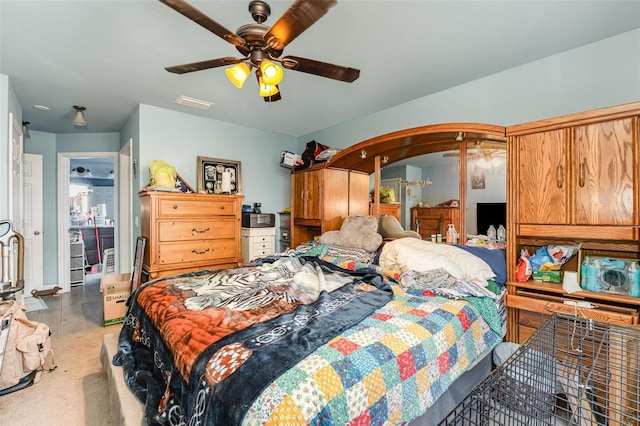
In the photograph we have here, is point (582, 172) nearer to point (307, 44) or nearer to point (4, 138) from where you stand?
point (307, 44)

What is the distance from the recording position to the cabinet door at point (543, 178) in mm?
1988

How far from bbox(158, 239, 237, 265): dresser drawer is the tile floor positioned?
46.0 inches

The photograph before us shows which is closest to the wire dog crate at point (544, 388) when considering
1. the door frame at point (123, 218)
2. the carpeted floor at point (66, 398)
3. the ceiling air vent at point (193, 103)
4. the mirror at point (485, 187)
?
the mirror at point (485, 187)

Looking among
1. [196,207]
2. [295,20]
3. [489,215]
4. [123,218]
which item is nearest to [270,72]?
[295,20]

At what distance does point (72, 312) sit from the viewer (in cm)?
382

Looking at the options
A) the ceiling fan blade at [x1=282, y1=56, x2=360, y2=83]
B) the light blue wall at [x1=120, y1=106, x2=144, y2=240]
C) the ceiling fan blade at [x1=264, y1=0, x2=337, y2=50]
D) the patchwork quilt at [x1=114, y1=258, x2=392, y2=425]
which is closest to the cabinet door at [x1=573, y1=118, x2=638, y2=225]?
the patchwork quilt at [x1=114, y1=258, x2=392, y2=425]

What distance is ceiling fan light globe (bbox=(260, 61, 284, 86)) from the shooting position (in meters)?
1.67

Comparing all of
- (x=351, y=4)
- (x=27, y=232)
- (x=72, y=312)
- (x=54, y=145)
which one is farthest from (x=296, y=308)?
(x=54, y=145)

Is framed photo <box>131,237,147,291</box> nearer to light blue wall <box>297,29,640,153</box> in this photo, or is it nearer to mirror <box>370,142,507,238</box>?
mirror <box>370,142,507,238</box>

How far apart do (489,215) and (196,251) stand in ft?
9.97

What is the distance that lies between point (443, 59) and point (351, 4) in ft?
3.40

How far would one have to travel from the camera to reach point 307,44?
2.24m

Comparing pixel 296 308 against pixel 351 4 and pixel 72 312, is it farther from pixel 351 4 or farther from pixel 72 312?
pixel 72 312

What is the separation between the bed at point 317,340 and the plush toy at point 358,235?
0.43 m
